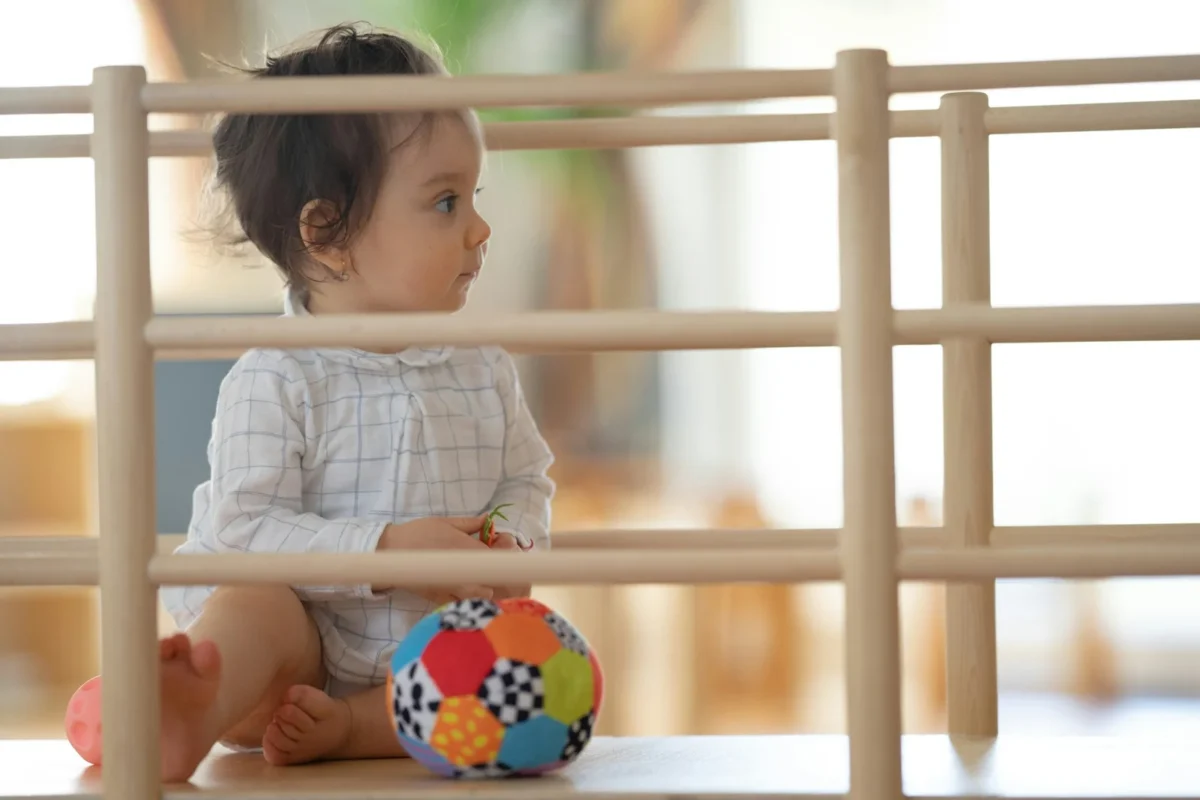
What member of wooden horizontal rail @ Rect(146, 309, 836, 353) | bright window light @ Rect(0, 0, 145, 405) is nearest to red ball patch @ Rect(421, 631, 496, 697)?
wooden horizontal rail @ Rect(146, 309, 836, 353)

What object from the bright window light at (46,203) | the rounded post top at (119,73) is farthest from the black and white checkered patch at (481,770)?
the bright window light at (46,203)

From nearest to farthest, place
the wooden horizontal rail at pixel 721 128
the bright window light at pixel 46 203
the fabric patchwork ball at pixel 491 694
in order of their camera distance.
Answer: the fabric patchwork ball at pixel 491 694, the wooden horizontal rail at pixel 721 128, the bright window light at pixel 46 203

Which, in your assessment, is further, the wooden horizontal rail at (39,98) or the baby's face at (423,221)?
the baby's face at (423,221)

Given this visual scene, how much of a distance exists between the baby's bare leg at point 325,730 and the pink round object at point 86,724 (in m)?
0.11

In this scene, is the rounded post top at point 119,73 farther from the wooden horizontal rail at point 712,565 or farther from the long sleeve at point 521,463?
the long sleeve at point 521,463

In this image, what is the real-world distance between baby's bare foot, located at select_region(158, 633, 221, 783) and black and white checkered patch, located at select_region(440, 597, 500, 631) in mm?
161

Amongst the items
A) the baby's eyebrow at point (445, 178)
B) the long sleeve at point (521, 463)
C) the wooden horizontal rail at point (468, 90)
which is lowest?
the long sleeve at point (521, 463)

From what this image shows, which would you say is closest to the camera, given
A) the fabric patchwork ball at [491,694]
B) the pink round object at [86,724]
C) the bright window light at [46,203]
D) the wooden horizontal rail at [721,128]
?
the fabric patchwork ball at [491,694]

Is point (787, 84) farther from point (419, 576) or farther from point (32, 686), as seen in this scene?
point (32, 686)

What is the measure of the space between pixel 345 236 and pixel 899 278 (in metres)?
2.57

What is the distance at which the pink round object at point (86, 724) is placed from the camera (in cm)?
97

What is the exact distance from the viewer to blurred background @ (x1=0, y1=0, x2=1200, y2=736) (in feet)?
11.6

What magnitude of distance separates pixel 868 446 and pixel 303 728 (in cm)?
46

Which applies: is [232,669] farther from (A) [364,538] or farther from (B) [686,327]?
(B) [686,327]
